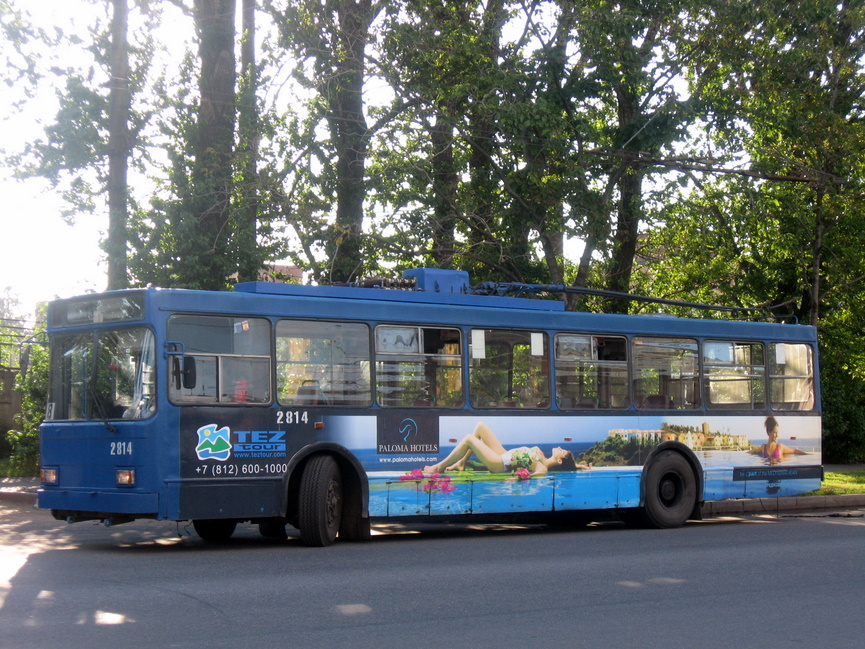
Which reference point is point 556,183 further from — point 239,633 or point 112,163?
point 239,633

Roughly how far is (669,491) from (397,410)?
16.5 ft

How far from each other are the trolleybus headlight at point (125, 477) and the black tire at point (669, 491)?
748 centimetres

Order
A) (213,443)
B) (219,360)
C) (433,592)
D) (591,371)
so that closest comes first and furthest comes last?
(433,592) → (213,443) → (219,360) → (591,371)

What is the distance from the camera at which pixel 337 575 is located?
9766mm

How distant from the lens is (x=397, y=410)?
12.9 metres

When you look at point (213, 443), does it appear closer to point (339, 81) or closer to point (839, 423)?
point (339, 81)

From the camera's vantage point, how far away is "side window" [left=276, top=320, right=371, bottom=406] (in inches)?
476

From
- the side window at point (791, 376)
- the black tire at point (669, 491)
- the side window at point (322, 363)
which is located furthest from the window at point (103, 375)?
the side window at point (791, 376)

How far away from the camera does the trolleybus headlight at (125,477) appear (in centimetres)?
1101

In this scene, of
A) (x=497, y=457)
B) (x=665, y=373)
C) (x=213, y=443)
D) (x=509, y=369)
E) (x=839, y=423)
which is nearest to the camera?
(x=213, y=443)

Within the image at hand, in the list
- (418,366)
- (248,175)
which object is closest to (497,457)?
(418,366)

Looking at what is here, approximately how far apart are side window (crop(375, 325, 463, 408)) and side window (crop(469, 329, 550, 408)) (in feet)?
0.91

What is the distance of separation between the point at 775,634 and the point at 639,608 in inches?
46.3

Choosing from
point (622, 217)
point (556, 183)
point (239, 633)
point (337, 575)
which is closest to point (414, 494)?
point (337, 575)
